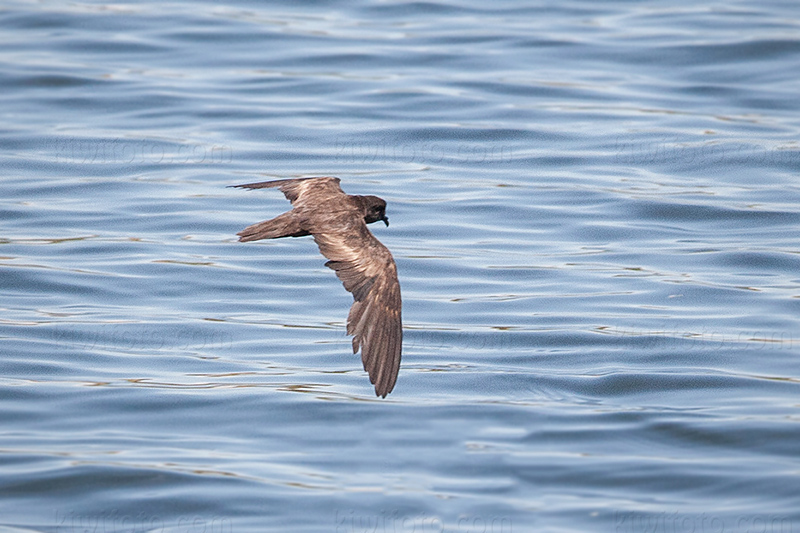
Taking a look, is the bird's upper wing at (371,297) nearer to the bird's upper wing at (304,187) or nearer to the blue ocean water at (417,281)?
the blue ocean water at (417,281)

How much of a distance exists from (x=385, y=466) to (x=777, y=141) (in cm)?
1002

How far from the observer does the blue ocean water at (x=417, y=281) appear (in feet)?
27.3

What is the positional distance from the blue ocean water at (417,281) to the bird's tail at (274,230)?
1.45m

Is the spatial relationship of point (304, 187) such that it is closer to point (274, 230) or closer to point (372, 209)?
point (372, 209)

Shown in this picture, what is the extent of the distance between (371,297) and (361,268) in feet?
0.80

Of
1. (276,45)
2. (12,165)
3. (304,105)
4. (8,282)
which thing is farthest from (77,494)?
(276,45)

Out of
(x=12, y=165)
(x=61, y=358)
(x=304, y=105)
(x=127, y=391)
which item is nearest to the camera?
(x=127, y=391)

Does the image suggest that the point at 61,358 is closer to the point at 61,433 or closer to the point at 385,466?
the point at 61,433

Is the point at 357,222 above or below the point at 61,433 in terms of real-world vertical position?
above

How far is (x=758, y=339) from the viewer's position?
35.0 feet

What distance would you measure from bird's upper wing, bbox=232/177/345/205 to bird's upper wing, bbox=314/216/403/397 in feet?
3.40

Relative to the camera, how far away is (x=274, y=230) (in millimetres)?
8750

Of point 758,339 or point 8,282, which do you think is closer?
point 758,339

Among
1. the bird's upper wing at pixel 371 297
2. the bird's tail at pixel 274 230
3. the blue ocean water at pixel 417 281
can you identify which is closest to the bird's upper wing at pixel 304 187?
the bird's tail at pixel 274 230
